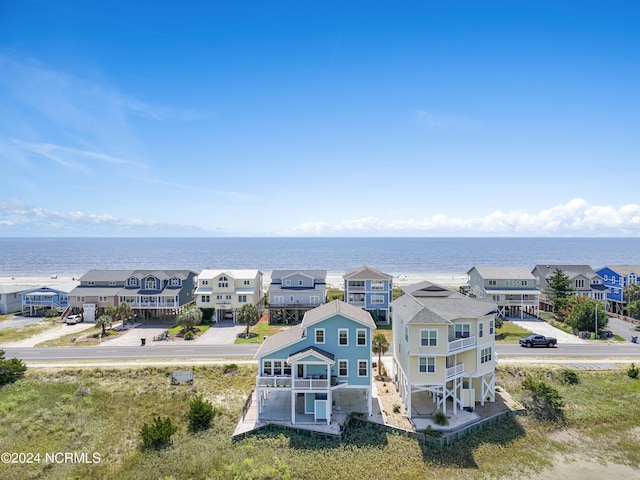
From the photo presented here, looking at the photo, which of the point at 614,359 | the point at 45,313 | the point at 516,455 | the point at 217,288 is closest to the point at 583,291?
the point at 614,359

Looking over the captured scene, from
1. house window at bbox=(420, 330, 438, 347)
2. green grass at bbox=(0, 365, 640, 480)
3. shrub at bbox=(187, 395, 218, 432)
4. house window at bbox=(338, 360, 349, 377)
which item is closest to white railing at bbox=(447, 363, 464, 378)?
house window at bbox=(420, 330, 438, 347)

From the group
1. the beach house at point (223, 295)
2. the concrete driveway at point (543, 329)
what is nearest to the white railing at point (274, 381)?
the beach house at point (223, 295)

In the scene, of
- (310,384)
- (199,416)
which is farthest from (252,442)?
(310,384)

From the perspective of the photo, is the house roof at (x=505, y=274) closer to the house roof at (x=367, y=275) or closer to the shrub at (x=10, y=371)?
the house roof at (x=367, y=275)

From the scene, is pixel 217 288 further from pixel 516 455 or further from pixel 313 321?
pixel 516 455

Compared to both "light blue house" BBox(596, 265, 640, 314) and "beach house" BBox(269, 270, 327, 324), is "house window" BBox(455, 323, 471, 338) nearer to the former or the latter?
"beach house" BBox(269, 270, 327, 324)

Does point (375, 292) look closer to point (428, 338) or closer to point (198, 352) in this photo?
point (198, 352)
